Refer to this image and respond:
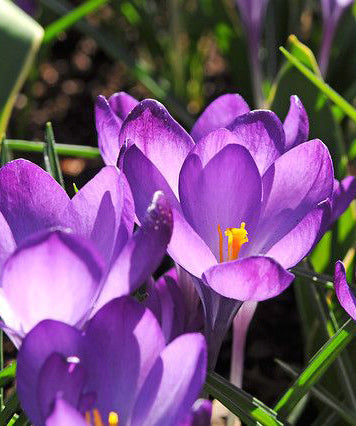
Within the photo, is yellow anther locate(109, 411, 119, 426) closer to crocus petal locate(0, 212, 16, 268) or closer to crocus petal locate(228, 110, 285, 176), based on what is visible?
crocus petal locate(0, 212, 16, 268)

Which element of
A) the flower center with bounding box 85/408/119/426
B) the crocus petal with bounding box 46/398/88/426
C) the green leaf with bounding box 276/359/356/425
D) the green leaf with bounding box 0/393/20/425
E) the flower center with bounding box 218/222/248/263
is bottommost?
the green leaf with bounding box 276/359/356/425

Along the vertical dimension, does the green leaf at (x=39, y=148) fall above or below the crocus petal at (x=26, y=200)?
below

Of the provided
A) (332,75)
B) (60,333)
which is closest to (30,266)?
(60,333)

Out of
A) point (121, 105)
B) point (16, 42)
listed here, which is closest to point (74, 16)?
point (16, 42)

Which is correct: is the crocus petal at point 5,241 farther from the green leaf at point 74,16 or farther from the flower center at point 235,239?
the green leaf at point 74,16

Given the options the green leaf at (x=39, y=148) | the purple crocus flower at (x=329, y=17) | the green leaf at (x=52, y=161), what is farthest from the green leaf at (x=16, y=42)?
the purple crocus flower at (x=329, y=17)

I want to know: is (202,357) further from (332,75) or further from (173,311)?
(332,75)

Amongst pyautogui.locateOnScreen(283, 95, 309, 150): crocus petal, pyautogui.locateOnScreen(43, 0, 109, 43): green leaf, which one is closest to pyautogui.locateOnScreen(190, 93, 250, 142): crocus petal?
pyautogui.locateOnScreen(283, 95, 309, 150): crocus petal
